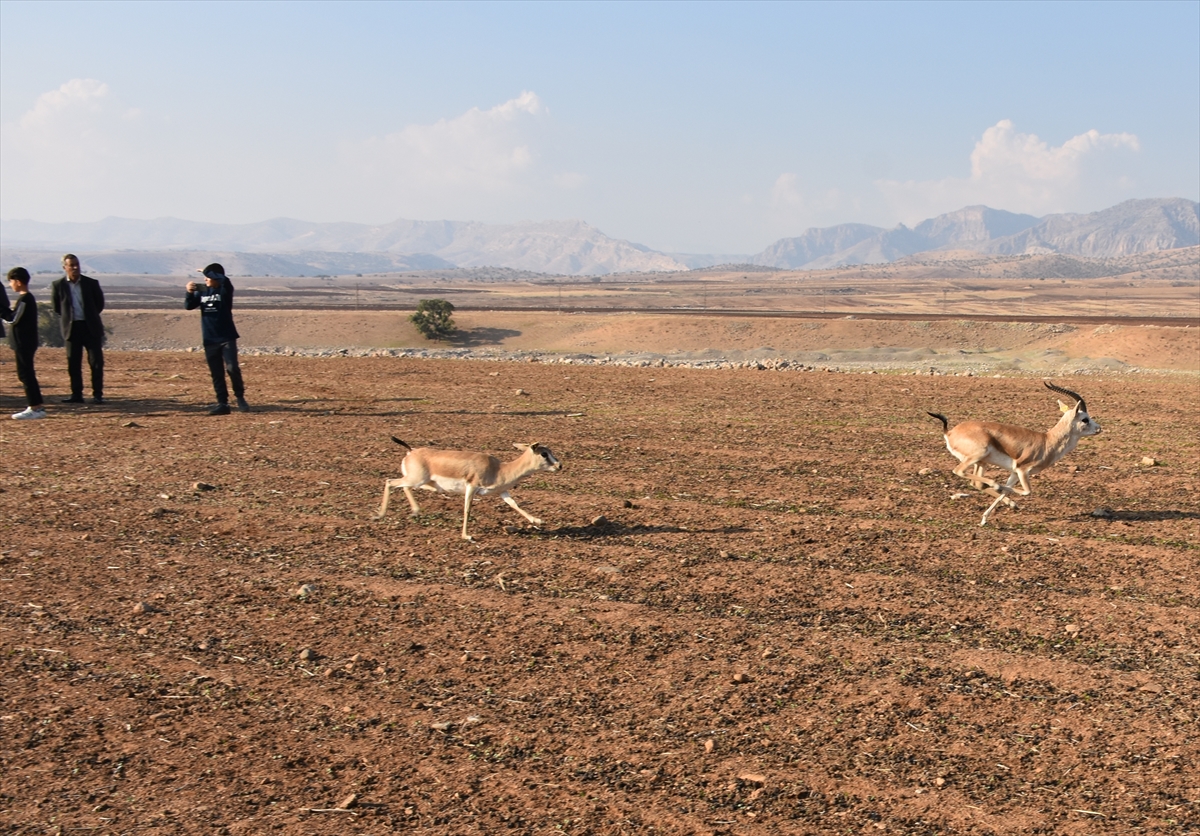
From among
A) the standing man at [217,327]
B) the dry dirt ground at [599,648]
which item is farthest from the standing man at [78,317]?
the dry dirt ground at [599,648]

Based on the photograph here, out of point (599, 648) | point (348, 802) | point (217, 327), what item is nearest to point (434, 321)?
point (217, 327)

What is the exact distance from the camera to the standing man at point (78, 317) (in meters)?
17.0

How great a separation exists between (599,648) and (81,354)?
45.8 feet

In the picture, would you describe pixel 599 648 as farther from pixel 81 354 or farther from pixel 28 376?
pixel 81 354

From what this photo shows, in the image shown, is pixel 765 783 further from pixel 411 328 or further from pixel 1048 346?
pixel 411 328

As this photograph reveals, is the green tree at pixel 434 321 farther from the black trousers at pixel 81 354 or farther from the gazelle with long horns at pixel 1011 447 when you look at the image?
the gazelle with long horns at pixel 1011 447

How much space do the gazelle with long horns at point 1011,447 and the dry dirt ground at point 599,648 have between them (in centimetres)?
43

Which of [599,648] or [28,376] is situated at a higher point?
[28,376]

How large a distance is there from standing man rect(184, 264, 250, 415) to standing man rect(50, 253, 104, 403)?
5.28 feet

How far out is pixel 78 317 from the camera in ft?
56.9

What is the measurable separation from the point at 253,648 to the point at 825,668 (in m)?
4.08

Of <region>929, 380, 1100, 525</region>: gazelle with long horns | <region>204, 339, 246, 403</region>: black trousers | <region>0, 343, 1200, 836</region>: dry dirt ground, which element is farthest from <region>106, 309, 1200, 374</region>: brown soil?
<region>0, 343, 1200, 836</region>: dry dirt ground

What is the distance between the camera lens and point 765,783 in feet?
18.2

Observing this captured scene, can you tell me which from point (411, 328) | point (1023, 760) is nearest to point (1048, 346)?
point (411, 328)
